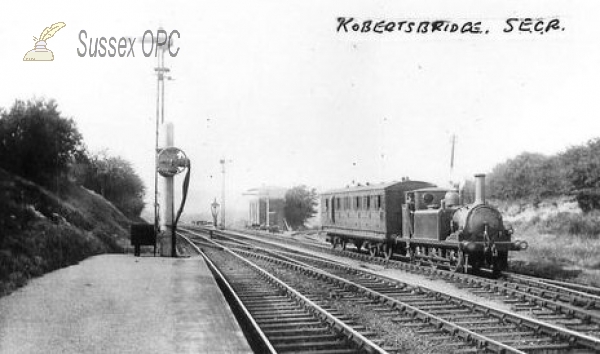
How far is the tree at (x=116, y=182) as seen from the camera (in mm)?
52375

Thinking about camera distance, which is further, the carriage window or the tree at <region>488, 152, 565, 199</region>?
the tree at <region>488, 152, 565, 199</region>

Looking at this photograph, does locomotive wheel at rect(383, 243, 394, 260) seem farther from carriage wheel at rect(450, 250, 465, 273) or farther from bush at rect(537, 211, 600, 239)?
bush at rect(537, 211, 600, 239)

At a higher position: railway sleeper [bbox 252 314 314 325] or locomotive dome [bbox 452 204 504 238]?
locomotive dome [bbox 452 204 504 238]

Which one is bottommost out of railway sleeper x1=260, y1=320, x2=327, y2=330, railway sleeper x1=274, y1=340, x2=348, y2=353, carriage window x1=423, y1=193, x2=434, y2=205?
railway sleeper x1=274, y1=340, x2=348, y2=353

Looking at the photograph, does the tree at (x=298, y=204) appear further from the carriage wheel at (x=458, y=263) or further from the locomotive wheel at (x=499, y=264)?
the locomotive wheel at (x=499, y=264)

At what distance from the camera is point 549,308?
11.7m

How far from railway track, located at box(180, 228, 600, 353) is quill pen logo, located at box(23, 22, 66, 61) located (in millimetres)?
6935

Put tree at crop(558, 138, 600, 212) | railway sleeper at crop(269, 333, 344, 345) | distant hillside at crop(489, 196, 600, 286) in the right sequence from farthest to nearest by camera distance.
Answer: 1. tree at crop(558, 138, 600, 212)
2. distant hillside at crop(489, 196, 600, 286)
3. railway sleeper at crop(269, 333, 344, 345)

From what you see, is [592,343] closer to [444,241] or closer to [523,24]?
[523,24]

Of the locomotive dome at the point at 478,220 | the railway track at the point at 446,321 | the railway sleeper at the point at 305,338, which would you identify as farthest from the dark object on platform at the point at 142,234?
the railway sleeper at the point at 305,338

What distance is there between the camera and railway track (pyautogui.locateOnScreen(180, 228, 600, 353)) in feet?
27.8

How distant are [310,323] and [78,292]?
16.6 ft

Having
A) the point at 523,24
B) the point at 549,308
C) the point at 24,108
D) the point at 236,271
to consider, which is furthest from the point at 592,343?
the point at 24,108

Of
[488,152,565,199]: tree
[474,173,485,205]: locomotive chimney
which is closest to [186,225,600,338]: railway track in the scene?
[474,173,485,205]: locomotive chimney
